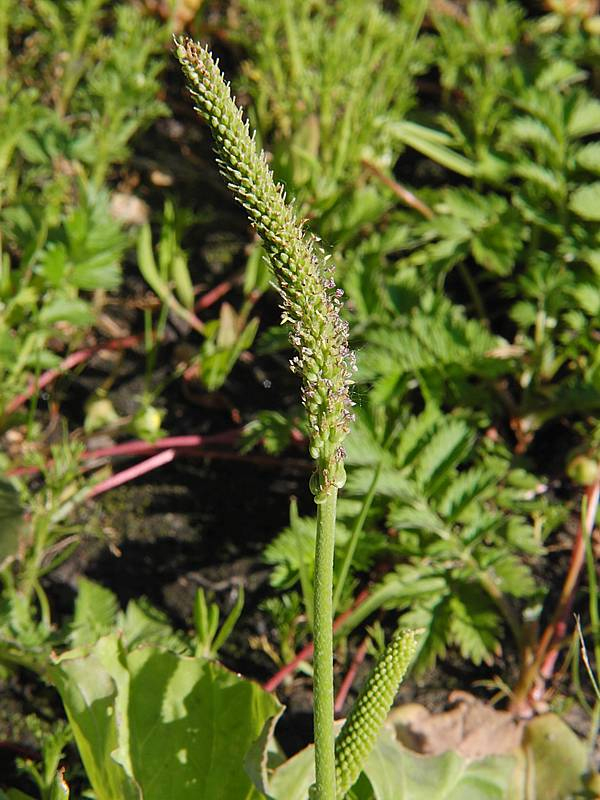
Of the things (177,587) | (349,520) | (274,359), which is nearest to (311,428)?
(349,520)

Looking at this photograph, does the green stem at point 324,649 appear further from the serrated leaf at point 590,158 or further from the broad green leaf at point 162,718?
the serrated leaf at point 590,158

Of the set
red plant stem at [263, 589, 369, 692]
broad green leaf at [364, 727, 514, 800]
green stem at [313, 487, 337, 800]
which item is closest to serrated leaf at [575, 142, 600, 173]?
red plant stem at [263, 589, 369, 692]

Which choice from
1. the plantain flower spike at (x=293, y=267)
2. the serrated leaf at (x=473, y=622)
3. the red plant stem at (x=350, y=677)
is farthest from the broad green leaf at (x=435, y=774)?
the plantain flower spike at (x=293, y=267)

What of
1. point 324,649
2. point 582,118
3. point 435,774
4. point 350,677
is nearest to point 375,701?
point 324,649

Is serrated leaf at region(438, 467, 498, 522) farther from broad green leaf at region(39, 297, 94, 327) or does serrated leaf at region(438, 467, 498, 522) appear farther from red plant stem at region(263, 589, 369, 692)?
broad green leaf at region(39, 297, 94, 327)

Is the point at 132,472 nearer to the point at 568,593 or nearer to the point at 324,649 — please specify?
the point at 568,593

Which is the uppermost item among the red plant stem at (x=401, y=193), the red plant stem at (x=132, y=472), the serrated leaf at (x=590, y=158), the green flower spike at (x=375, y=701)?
the serrated leaf at (x=590, y=158)

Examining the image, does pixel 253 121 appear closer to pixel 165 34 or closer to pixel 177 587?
pixel 165 34

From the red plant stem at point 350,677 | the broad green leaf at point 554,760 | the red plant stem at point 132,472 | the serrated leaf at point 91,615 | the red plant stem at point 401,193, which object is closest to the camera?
the broad green leaf at point 554,760
